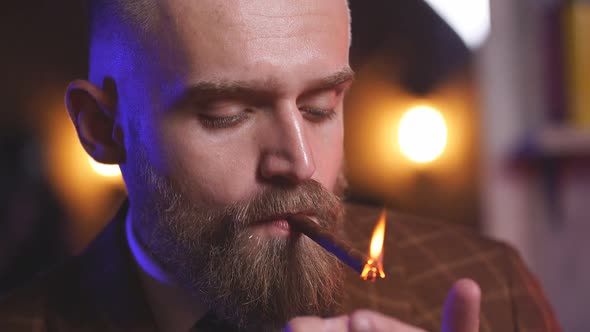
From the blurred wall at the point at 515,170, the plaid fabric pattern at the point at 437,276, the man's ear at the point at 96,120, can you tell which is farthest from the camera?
the blurred wall at the point at 515,170

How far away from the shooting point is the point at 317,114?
0.91 m

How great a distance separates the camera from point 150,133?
3.09 feet

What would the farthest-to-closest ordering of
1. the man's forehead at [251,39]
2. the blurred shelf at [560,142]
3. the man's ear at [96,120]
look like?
the blurred shelf at [560,142] → the man's ear at [96,120] → the man's forehead at [251,39]

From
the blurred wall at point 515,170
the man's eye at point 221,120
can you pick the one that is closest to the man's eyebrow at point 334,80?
the man's eye at point 221,120

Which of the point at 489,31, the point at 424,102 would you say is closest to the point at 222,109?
the point at 424,102

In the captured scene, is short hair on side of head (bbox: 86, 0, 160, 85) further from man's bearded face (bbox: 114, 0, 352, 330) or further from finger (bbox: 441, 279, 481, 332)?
finger (bbox: 441, 279, 481, 332)

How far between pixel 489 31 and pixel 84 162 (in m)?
1.21

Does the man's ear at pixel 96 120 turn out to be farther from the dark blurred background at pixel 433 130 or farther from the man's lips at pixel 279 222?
the man's lips at pixel 279 222

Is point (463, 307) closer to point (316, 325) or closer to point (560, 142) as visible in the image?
point (316, 325)

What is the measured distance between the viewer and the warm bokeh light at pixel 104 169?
3.95ft

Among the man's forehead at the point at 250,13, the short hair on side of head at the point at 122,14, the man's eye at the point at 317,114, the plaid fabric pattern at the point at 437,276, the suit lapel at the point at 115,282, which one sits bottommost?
the suit lapel at the point at 115,282

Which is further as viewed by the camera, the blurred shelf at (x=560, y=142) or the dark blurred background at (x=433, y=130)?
the blurred shelf at (x=560, y=142)

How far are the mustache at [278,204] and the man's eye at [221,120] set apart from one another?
0.10 m

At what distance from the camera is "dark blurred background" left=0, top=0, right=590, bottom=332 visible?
1.20 meters
